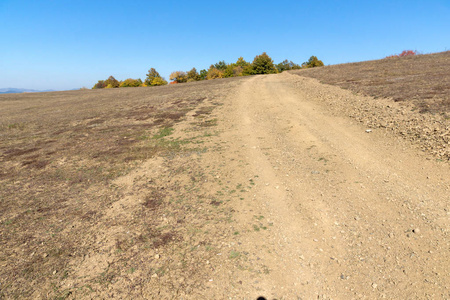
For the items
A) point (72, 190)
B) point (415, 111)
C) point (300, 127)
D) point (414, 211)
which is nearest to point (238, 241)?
point (414, 211)

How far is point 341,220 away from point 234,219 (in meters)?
2.33

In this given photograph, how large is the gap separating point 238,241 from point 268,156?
4.55m

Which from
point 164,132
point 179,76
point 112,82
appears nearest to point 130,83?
point 112,82

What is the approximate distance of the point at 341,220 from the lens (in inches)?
202

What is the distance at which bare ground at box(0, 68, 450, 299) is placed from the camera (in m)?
3.89

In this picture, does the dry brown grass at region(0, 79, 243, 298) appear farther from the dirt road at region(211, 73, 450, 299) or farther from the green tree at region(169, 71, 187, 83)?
the green tree at region(169, 71, 187, 83)

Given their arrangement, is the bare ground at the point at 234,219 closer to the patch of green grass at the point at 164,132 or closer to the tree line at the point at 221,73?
the patch of green grass at the point at 164,132

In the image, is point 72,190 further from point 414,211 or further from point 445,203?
point 445,203

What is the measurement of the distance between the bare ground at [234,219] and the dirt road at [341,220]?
0.08 feet

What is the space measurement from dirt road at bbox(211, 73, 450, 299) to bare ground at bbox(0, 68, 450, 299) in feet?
0.08

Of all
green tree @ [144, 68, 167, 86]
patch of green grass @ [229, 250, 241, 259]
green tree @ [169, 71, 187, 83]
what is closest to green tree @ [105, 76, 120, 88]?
green tree @ [144, 68, 167, 86]

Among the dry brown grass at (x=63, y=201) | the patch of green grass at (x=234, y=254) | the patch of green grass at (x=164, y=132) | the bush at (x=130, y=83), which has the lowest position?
the patch of green grass at (x=234, y=254)

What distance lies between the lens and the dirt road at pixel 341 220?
3.75 metres

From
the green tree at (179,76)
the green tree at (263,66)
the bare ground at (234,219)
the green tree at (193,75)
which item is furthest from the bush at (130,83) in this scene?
the bare ground at (234,219)
